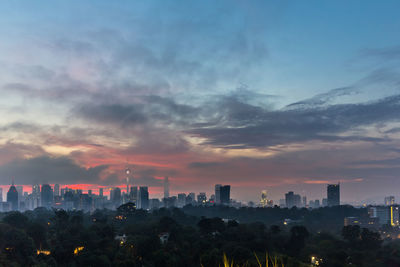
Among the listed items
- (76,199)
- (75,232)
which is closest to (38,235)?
(75,232)

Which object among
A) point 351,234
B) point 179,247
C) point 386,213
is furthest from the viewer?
point 386,213

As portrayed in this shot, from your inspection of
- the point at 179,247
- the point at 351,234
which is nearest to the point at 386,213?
the point at 351,234

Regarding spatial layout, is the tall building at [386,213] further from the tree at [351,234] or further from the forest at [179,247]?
the forest at [179,247]

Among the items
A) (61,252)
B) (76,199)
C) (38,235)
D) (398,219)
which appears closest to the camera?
(61,252)

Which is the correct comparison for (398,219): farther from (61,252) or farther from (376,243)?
(61,252)

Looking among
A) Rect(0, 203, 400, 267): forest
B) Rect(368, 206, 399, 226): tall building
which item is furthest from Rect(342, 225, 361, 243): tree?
Rect(368, 206, 399, 226): tall building

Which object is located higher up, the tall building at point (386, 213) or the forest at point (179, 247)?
the forest at point (179, 247)

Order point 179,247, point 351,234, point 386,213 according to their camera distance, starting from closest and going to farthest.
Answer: point 179,247
point 351,234
point 386,213

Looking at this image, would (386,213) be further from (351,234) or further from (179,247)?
(179,247)

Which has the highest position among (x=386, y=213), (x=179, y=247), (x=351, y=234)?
(x=179, y=247)

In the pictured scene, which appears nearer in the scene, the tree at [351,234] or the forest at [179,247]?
the forest at [179,247]

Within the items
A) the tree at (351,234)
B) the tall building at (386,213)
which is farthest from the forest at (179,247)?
the tall building at (386,213)
